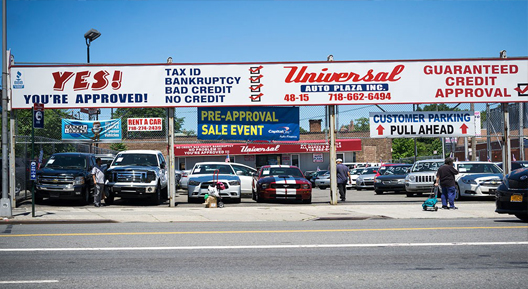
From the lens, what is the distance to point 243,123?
19438mm

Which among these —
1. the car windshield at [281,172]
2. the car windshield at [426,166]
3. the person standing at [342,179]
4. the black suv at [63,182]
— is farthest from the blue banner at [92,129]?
the car windshield at [426,166]

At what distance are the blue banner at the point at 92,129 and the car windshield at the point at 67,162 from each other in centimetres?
71

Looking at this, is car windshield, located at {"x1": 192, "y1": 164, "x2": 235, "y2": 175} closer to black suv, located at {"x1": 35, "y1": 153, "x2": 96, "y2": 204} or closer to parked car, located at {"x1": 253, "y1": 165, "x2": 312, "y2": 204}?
parked car, located at {"x1": 253, "y1": 165, "x2": 312, "y2": 204}

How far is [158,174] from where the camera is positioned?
66.2 feet

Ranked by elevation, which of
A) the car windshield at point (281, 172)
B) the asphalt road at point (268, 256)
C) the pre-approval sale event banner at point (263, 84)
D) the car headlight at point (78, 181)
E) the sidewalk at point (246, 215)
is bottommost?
the sidewalk at point (246, 215)

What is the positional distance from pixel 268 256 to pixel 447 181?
984cm

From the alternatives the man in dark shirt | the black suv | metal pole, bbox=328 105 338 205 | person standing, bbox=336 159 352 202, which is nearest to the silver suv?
person standing, bbox=336 159 352 202

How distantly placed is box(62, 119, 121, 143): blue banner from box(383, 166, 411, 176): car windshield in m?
14.2

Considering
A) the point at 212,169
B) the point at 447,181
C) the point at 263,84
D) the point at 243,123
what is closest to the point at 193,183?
the point at 212,169

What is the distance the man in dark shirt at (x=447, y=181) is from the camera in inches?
650

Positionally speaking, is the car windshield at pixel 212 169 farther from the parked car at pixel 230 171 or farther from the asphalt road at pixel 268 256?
the asphalt road at pixel 268 256

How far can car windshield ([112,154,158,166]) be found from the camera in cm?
2088

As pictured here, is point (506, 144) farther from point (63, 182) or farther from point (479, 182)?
point (63, 182)

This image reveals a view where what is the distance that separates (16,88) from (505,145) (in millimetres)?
17278
